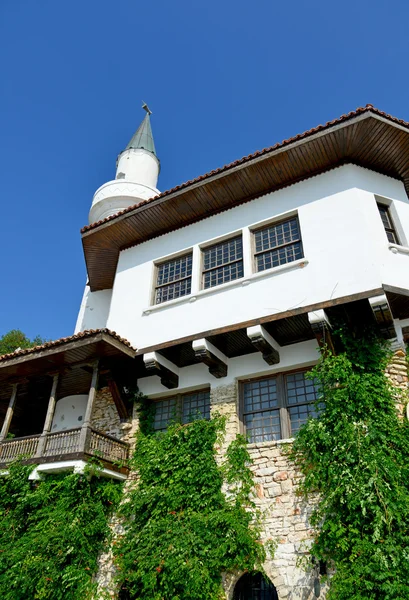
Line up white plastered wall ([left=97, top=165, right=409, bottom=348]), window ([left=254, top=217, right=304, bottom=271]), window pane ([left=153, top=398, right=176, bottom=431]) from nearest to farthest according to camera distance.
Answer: white plastered wall ([left=97, top=165, right=409, bottom=348]) → window ([left=254, top=217, right=304, bottom=271]) → window pane ([left=153, top=398, right=176, bottom=431])

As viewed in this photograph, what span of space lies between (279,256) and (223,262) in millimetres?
1435

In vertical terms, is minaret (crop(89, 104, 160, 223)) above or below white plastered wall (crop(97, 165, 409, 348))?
above

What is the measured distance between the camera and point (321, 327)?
29.2 feet

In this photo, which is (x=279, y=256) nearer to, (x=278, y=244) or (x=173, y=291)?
(x=278, y=244)

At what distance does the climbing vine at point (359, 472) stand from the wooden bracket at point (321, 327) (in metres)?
0.22

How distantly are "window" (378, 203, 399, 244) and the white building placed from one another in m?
0.02

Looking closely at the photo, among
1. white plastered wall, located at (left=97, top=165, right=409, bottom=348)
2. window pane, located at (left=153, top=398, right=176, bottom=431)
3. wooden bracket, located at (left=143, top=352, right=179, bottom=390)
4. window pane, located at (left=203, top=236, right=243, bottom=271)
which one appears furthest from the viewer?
window pane, located at (left=203, top=236, right=243, bottom=271)

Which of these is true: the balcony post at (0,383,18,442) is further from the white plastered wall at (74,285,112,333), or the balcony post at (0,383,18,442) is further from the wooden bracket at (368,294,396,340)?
the wooden bracket at (368,294,396,340)

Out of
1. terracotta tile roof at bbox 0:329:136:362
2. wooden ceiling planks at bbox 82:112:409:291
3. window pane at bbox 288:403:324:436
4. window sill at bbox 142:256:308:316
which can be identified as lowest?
window pane at bbox 288:403:324:436

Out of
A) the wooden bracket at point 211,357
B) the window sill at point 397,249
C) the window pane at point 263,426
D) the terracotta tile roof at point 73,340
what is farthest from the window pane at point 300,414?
the terracotta tile roof at point 73,340

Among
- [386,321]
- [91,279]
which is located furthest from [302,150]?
[91,279]

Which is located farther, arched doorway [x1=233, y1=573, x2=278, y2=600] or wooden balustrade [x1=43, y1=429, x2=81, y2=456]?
wooden balustrade [x1=43, y1=429, x2=81, y2=456]

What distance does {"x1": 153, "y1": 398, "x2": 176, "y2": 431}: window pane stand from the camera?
10.7m

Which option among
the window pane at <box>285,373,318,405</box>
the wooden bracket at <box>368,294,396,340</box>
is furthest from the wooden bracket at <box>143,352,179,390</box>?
the wooden bracket at <box>368,294,396,340</box>
